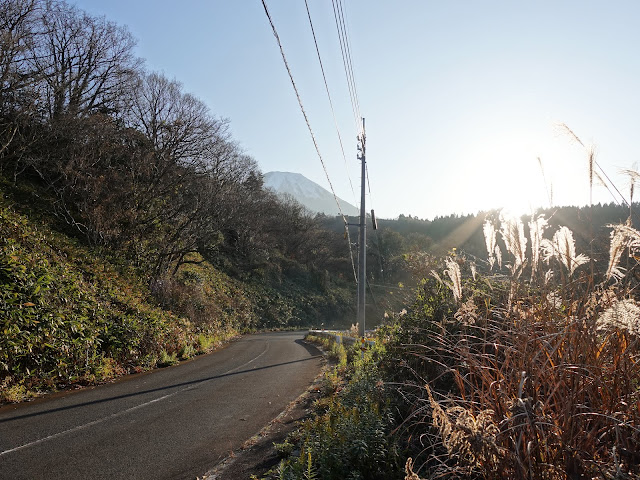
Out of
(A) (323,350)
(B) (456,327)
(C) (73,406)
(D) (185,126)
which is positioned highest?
(D) (185,126)

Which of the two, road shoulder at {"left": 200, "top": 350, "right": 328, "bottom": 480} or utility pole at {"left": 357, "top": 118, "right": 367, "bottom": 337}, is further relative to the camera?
utility pole at {"left": 357, "top": 118, "right": 367, "bottom": 337}

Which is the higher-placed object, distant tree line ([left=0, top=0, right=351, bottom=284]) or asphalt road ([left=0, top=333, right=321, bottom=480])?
distant tree line ([left=0, top=0, right=351, bottom=284])

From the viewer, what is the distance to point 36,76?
746 inches

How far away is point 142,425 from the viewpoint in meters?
6.71

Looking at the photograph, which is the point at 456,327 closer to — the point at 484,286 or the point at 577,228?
the point at 484,286

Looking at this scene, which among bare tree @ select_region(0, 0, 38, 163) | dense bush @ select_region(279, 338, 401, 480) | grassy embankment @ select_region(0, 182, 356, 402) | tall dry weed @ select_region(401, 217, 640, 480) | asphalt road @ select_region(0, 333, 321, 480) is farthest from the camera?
bare tree @ select_region(0, 0, 38, 163)

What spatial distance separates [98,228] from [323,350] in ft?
35.6

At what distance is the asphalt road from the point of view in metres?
4.97

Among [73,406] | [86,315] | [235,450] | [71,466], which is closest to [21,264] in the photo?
[86,315]

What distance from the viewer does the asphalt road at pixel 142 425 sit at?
196 inches

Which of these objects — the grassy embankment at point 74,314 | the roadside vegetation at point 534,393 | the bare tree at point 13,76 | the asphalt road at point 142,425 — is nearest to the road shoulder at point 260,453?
the asphalt road at point 142,425

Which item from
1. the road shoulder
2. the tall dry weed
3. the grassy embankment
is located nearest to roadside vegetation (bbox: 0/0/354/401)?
the grassy embankment

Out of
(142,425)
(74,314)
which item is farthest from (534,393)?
(74,314)

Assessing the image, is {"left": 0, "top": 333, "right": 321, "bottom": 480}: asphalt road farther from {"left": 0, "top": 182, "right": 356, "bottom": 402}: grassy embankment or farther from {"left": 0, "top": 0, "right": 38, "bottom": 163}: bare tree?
{"left": 0, "top": 0, "right": 38, "bottom": 163}: bare tree
